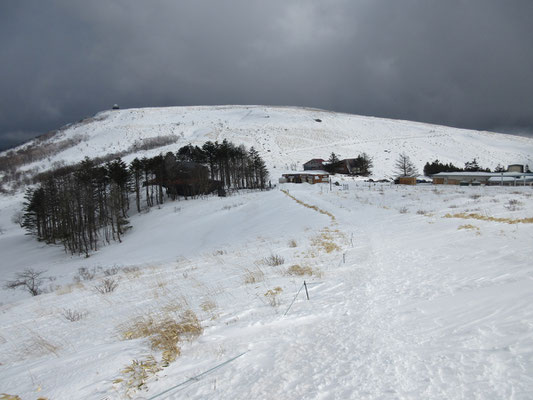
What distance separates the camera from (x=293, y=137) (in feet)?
407

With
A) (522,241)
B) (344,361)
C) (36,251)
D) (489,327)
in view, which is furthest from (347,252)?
(36,251)

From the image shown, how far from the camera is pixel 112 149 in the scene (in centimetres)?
11612

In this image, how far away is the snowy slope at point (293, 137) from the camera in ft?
337

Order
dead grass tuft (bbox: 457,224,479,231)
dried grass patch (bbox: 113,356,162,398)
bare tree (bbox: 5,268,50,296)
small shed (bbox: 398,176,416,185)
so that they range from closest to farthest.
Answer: dried grass patch (bbox: 113,356,162,398) → dead grass tuft (bbox: 457,224,479,231) → bare tree (bbox: 5,268,50,296) → small shed (bbox: 398,176,416,185)

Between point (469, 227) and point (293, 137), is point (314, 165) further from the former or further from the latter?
point (469, 227)

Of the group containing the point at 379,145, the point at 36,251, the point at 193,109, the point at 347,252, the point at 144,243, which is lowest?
the point at 36,251

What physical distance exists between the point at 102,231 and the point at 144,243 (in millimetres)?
23843

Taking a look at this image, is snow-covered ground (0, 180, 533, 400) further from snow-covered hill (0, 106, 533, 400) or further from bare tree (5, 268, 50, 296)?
bare tree (5, 268, 50, 296)

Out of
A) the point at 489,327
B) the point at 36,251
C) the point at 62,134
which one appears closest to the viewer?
the point at 489,327

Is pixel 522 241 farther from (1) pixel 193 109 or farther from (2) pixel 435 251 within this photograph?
(1) pixel 193 109

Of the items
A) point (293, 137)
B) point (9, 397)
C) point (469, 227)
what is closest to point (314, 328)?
point (9, 397)

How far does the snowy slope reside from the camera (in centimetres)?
10262

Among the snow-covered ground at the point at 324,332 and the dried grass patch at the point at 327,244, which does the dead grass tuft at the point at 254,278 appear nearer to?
the snow-covered ground at the point at 324,332

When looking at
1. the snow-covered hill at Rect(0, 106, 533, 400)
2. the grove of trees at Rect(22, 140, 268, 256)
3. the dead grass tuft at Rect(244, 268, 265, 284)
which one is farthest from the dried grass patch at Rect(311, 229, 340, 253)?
the grove of trees at Rect(22, 140, 268, 256)
